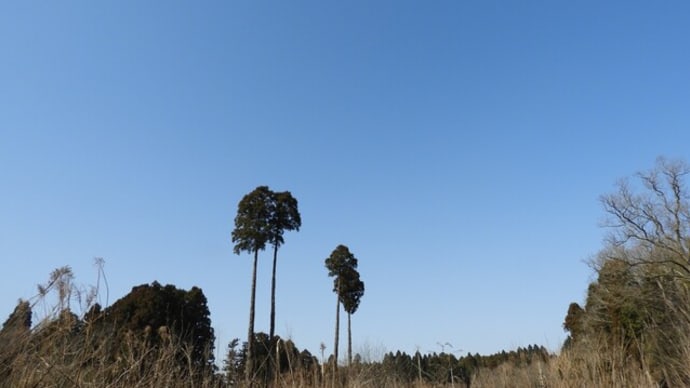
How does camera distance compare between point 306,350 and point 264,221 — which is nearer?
point 306,350

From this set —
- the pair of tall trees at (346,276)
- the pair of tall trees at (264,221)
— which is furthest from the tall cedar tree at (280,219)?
the pair of tall trees at (346,276)

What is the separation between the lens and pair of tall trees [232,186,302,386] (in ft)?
84.4

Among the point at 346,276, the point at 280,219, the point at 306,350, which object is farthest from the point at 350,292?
the point at 306,350

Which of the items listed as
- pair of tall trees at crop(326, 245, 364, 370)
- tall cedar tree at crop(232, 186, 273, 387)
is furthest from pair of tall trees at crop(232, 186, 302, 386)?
pair of tall trees at crop(326, 245, 364, 370)

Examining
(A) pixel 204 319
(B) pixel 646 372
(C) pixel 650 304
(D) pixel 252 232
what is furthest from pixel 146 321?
Answer: (C) pixel 650 304

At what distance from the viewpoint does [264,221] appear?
26.3 metres

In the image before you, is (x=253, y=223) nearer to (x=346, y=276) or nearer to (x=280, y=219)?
(x=280, y=219)

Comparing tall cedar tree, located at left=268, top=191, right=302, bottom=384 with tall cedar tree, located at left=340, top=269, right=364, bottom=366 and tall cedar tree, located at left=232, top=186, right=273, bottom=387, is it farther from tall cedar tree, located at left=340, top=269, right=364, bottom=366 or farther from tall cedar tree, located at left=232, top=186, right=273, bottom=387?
tall cedar tree, located at left=340, top=269, right=364, bottom=366

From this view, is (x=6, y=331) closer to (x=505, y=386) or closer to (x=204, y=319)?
(x=505, y=386)

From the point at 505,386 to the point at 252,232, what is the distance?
1830cm

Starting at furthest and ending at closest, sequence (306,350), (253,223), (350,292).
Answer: (350,292) → (253,223) → (306,350)

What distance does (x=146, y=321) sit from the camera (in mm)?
22641

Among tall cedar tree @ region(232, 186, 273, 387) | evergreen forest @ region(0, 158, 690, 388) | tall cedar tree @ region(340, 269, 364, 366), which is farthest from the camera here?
tall cedar tree @ region(340, 269, 364, 366)

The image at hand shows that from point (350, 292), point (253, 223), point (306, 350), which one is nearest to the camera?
point (306, 350)
